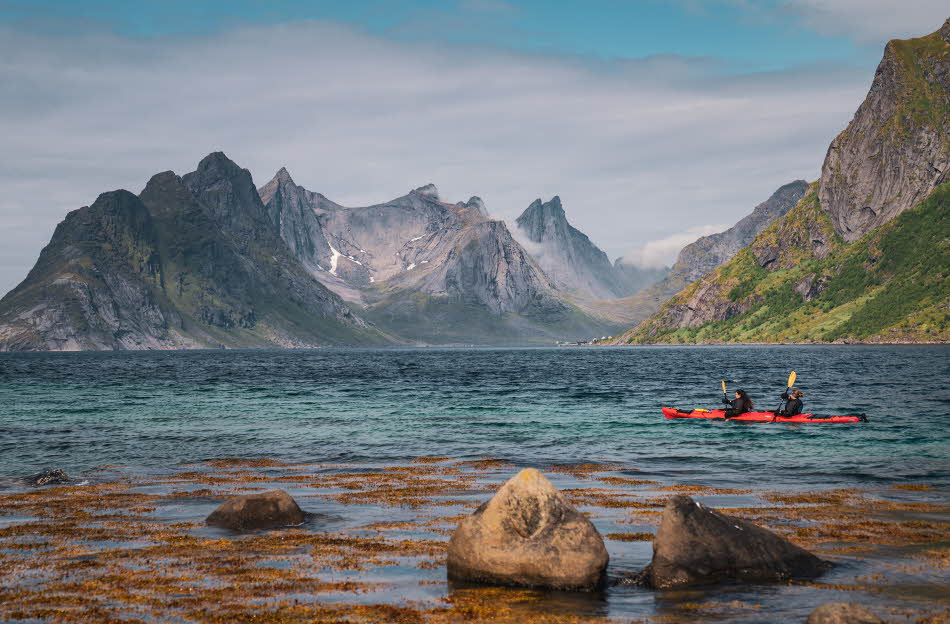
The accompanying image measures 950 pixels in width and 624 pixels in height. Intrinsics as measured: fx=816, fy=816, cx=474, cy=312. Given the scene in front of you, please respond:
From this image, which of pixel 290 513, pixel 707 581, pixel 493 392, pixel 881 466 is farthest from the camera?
pixel 493 392

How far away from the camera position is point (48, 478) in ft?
107

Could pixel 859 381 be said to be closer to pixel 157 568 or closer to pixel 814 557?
pixel 814 557

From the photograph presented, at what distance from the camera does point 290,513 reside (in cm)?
2388

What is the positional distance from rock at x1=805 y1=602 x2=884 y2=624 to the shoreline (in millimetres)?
1942

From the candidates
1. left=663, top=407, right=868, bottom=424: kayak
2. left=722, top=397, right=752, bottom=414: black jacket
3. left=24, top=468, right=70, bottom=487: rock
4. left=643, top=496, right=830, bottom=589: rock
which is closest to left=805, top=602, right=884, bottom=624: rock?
left=643, top=496, right=830, bottom=589: rock

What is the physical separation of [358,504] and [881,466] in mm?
23199

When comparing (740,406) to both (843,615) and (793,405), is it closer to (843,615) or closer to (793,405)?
(793,405)

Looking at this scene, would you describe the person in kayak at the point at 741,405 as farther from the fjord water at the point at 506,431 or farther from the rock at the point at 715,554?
the rock at the point at 715,554

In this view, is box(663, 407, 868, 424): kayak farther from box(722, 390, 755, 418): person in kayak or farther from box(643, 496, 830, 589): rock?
box(643, 496, 830, 589): rock

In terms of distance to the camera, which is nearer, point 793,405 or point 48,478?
point 48,478

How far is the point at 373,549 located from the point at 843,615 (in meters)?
11.3

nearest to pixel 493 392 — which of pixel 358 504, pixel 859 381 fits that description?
pixel 859 381

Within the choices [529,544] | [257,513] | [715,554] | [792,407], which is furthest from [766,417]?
[529,544]

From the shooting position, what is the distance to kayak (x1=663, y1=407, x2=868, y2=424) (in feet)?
167
